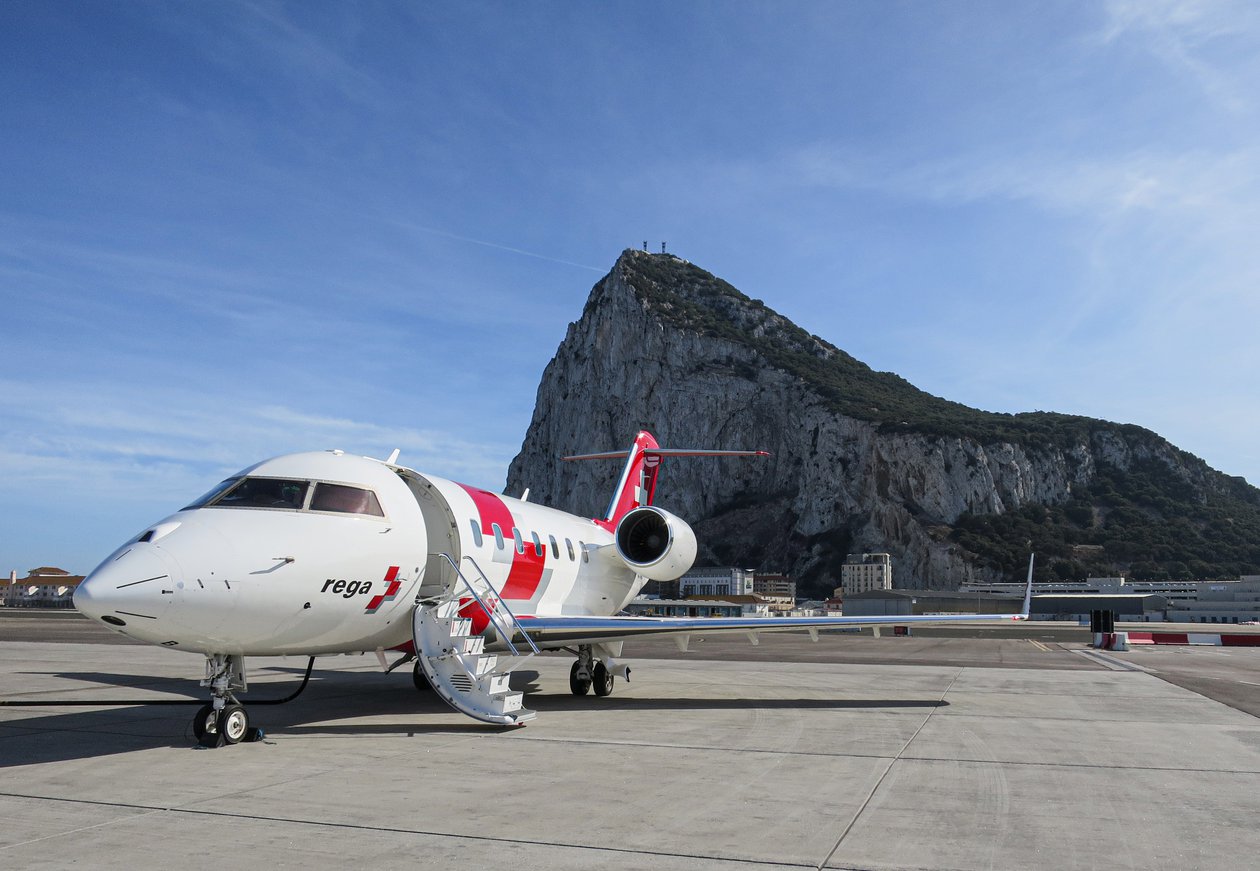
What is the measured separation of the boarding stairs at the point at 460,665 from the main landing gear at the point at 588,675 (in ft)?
12.2

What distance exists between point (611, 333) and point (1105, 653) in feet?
467

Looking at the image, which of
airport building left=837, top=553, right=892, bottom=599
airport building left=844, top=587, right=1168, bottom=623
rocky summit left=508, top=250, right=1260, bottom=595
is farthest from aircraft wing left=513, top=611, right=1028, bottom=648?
rocky summit left=508, top=250, right=1260, bottom=595

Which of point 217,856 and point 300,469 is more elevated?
point 300,469

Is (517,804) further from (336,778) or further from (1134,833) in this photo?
(1134,833)

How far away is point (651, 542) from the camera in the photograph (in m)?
17.6

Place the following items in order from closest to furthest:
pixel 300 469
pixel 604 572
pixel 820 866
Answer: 1. pixel 820 866
2. pixel 300 469
3. pixel 604 572

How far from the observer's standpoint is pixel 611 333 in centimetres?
17112

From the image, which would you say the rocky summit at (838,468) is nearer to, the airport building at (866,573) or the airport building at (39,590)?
the airport building at (866,573)

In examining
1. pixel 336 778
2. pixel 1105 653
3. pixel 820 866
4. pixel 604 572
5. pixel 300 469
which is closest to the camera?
pixel 820 866

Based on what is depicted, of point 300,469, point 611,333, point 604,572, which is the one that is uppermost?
point 611,333

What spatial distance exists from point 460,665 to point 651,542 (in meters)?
6.81

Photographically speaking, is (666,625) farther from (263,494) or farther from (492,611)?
(263,494)

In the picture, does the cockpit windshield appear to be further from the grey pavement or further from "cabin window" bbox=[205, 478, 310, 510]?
the grey pavement

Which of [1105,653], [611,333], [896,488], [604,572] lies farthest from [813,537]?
[604,572]
